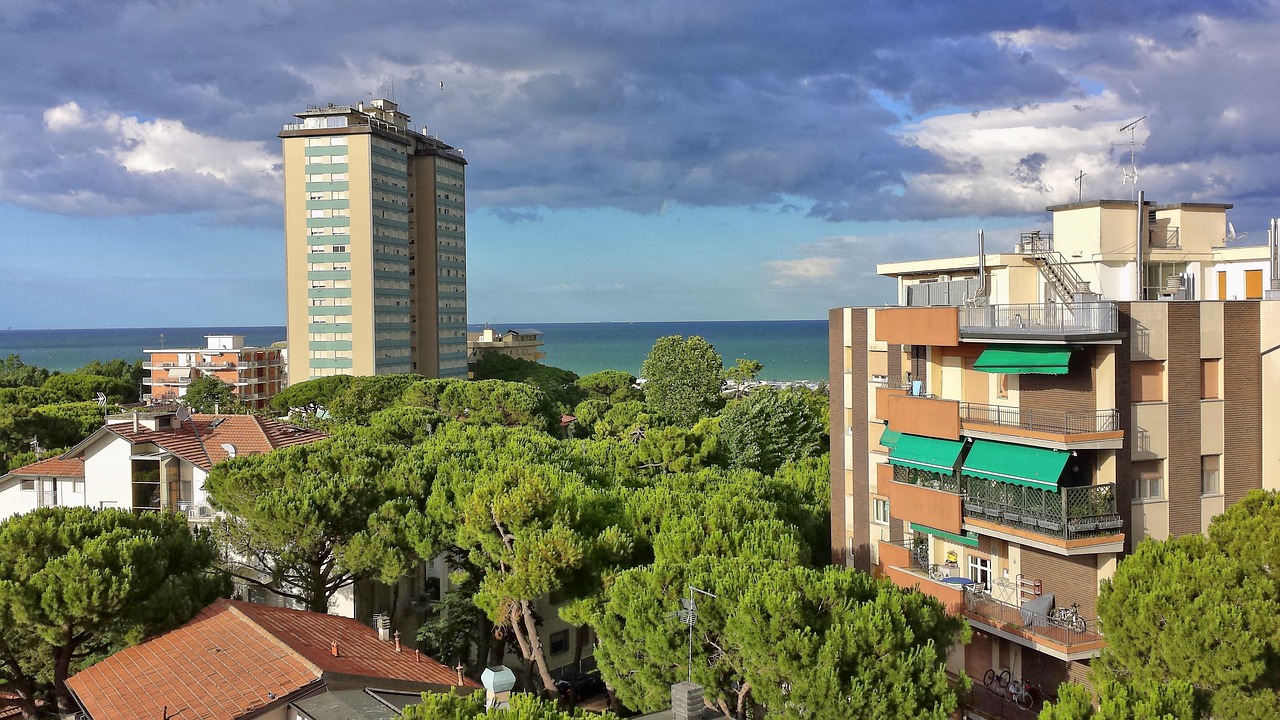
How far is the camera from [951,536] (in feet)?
81.5

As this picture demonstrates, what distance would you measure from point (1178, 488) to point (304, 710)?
2037 centimetres

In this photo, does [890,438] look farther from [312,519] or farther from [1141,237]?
[312,519]

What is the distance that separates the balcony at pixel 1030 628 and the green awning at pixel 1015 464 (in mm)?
3164

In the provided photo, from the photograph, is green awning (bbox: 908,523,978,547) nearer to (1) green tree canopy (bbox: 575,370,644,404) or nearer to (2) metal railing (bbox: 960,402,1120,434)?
(2) metal railing (bbox: 960,402,1120,434)

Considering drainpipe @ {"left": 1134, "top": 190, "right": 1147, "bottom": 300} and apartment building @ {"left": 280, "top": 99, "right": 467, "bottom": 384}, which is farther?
apartment building @ {"left": 280, "top": 99, "right": 467, "bottom": 384}

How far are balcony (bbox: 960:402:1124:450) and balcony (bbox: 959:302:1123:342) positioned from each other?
190 centimetres

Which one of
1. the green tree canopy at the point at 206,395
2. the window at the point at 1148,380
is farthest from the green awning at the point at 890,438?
the green tree canopy at the point at 206,395

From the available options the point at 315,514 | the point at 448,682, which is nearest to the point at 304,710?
the point at 448,682

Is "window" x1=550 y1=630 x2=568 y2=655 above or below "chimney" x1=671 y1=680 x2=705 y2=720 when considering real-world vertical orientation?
below

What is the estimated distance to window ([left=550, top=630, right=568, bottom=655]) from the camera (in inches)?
1330

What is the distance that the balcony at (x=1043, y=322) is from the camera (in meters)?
21.1

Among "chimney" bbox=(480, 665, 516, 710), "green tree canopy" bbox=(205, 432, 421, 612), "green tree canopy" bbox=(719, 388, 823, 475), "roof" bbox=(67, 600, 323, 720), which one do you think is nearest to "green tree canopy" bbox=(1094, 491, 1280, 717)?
"chimney" bbox=(480, 665, 516, 710)

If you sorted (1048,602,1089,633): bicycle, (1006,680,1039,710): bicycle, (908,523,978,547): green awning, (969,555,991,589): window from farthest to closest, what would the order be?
(969,555,991,589): window
(908,523,978,547): green awning
(1006,680,1039,710): bicycle
(1048,602,1089,633): bicycle

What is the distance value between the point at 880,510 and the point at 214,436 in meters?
26.0
